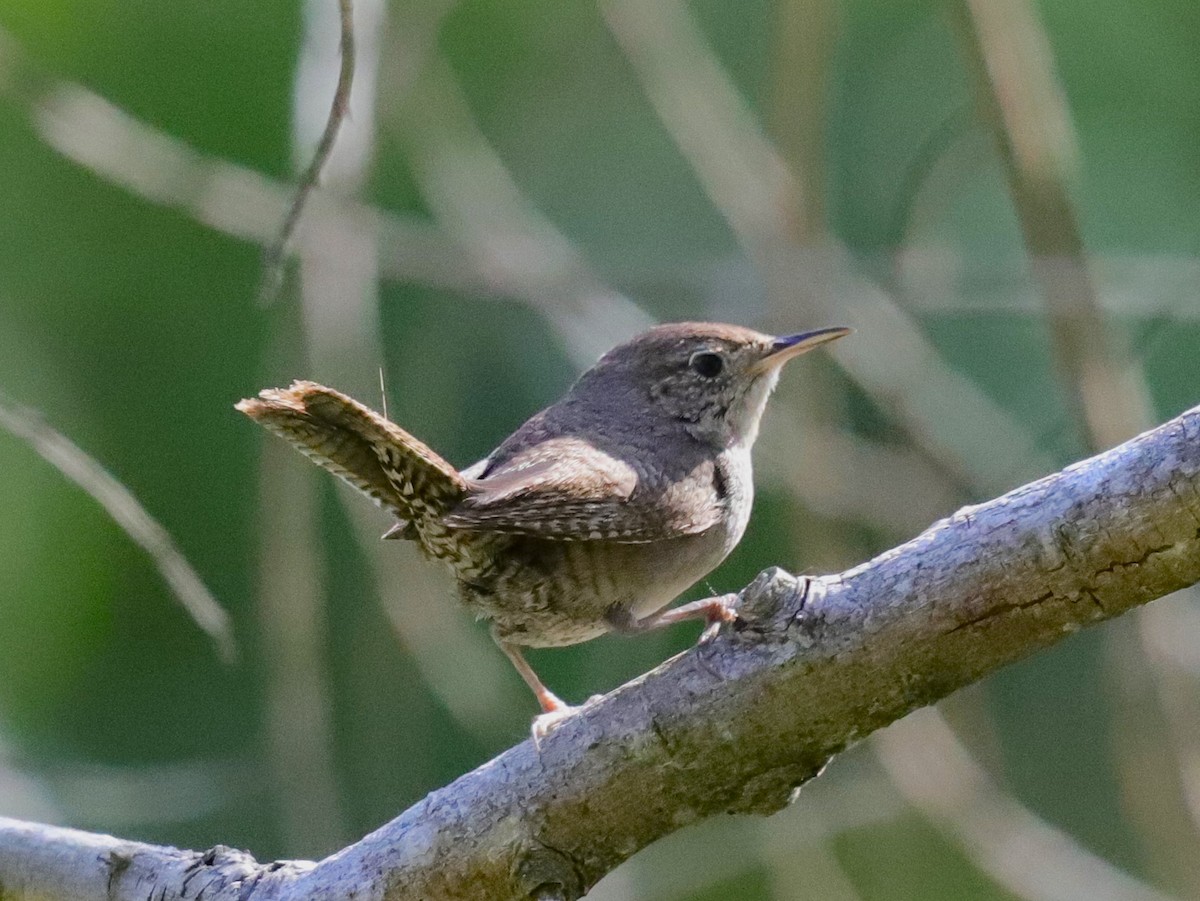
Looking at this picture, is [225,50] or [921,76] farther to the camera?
[921,76]

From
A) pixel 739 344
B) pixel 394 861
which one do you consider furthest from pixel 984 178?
pixel 394 861

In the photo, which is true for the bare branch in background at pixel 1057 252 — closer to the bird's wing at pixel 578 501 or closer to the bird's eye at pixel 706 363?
the bird's eye at pixel 706 363

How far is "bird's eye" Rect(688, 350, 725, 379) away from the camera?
365 cm

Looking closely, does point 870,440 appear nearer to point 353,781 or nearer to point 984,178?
point 984,178

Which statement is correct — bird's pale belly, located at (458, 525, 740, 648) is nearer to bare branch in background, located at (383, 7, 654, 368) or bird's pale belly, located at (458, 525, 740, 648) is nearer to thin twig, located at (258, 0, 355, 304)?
thin twig, located at (258, 0, 355, 304)

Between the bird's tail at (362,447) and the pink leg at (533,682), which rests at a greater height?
the bird's tail at (362,447)

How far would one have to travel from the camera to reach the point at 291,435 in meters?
2.72

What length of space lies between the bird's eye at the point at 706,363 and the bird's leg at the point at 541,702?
822 millimetres

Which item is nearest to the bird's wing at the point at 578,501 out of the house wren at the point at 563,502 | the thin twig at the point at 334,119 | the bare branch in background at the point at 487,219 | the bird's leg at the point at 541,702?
the house wren at the point at 563,502

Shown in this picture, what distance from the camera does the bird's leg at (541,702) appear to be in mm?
2385

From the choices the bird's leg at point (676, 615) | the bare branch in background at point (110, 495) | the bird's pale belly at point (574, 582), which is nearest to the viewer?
the bare branch in background at point (110, 495)

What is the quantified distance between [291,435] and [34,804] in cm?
233

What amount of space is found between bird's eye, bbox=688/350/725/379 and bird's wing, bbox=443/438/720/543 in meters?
0.53

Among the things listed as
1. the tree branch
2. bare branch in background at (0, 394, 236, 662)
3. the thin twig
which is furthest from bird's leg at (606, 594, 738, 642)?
the thin twig
